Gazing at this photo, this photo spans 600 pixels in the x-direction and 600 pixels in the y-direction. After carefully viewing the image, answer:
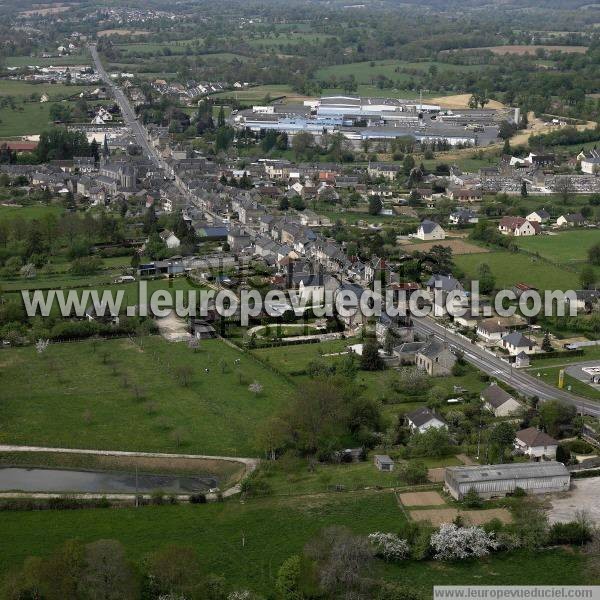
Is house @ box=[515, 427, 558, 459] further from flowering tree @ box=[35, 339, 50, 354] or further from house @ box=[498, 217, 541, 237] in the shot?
house @ box=[498, 217, 541, 237]

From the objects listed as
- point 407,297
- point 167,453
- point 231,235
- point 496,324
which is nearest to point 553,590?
point 167,453

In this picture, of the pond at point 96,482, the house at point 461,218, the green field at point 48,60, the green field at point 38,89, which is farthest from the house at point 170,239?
the green field at point 48,60

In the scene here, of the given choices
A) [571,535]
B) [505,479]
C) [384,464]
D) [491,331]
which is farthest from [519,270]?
[571,535]

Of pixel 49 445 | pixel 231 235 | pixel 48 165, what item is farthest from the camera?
pixel 48 165

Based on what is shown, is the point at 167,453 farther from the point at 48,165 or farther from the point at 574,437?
the point at 48,165

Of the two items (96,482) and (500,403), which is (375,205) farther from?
(96,482)

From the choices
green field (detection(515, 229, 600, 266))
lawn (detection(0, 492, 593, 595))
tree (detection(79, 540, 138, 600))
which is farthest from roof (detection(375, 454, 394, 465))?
green field (detection(515, 229, 600, 266))
